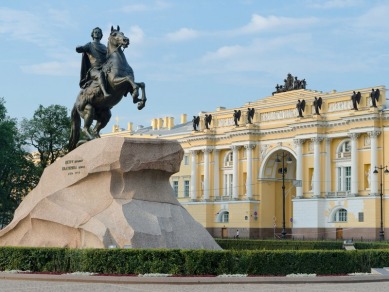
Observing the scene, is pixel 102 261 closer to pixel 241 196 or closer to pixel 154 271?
pixel 154 271

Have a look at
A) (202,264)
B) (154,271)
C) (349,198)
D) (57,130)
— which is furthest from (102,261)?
(349,198)

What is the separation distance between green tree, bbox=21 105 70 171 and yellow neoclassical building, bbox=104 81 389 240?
1881 centimetres

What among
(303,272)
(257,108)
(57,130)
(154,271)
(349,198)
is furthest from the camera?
(257,108)

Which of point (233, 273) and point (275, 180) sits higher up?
point (275, 180)

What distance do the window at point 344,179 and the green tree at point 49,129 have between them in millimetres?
26387

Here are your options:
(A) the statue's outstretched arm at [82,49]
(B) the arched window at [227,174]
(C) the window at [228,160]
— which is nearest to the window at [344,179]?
(B) the arched window at [227,174]

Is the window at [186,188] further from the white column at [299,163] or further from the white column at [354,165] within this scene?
the white column at [354,165]

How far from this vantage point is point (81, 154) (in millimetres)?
20281

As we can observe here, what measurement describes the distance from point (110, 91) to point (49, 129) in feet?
123

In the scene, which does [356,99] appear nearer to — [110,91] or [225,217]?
[225,217]

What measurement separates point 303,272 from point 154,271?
3813 millimetres

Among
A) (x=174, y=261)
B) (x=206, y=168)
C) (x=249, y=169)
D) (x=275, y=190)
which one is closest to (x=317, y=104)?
(x=249, y=169)

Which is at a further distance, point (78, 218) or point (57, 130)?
point (57, 130)

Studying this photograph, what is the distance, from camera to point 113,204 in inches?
762
